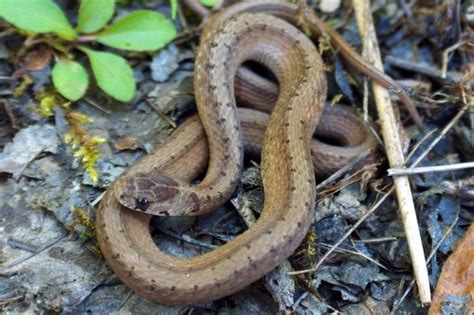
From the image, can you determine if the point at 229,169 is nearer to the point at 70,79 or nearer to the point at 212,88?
the point at 212,88

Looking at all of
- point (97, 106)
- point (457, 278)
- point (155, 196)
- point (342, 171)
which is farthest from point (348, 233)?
point (97, 106)

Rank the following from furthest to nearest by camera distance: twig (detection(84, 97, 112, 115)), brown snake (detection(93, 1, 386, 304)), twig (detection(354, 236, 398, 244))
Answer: twig (detection(84, 97, 112, 115))
twig (detection(354, 236, 398, 244))
brown snake (detection(93, 1, 386, 304))

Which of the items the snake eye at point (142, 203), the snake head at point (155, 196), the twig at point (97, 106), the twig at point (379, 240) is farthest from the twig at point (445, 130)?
the twig at point (97, 106)

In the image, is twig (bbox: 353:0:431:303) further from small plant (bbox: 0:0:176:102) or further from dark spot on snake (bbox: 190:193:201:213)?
small plant (bbox: 0:0:176:102)

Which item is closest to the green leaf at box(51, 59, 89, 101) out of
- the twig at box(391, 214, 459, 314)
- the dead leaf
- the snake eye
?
the snake eye

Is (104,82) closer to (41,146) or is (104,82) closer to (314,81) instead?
(41,146)

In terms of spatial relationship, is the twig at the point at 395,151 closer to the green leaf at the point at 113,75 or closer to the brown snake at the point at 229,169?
the brown snake at the point at 229,169
